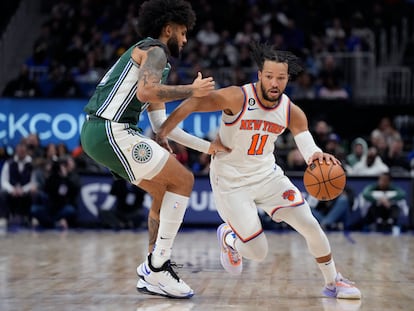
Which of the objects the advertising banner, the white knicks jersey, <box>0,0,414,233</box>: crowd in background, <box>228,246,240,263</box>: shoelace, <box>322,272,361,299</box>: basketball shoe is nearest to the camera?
<box>322,272,361,299</box>: basketball shoe

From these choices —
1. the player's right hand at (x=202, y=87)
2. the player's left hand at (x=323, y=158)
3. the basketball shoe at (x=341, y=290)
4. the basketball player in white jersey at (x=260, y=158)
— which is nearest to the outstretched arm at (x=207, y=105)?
the basketball player in white jersey at (x=260, y=158)

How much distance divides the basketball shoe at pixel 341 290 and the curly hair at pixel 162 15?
2326 millimetres

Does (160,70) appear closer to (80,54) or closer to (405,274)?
(405,274)

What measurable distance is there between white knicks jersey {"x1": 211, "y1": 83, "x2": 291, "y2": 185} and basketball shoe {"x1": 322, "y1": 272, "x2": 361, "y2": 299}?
3.32 ft

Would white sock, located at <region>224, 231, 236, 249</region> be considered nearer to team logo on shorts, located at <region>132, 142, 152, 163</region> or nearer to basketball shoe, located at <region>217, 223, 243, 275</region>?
basketball shoe, located at <region>217, 223, 243, 275</region>

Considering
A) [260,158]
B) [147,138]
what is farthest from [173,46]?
[260,158]

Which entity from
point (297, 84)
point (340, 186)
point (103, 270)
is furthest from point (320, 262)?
point (297, 84)

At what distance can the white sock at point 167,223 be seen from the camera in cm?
588

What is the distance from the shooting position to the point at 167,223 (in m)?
5.89

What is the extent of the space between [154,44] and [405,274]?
354 centimetres

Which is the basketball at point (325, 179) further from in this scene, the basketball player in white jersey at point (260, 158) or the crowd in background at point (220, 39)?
the crowd in background at point (220, 39)

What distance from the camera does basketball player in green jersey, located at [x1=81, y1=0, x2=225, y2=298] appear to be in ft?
18.7

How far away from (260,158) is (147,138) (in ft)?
3.07

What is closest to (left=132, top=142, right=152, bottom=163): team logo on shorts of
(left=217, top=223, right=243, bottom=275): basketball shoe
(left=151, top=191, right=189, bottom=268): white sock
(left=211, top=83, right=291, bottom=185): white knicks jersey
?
(left=151, top=191, right=189, bottom=268): white sock
